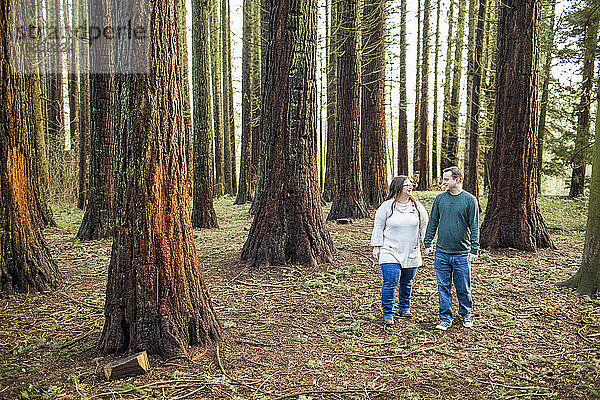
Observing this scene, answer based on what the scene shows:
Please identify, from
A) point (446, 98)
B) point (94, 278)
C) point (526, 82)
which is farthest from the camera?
point (446, 98)

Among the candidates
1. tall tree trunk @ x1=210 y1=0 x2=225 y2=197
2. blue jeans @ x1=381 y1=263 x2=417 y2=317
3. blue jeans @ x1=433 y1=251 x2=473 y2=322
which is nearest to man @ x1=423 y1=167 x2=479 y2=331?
blue jeans @ x1=433 y1=251 x2=473 y2=322

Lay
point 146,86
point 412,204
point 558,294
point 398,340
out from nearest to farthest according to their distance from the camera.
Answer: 1. point 146,86
2. point 398,340
3. point 412,204
4. point 558,294

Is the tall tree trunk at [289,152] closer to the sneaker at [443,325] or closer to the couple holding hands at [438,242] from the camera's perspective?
the couple holding hands at [438,242]

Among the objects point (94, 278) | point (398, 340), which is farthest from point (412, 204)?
point (94, 278)

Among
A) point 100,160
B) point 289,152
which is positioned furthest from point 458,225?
point 100,160

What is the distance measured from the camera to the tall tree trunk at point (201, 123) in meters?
11.4

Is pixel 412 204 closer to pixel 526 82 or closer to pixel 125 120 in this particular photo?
pixel 125 120

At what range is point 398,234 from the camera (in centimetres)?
568

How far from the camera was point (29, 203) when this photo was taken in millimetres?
6602

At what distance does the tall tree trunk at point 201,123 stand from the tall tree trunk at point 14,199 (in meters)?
5.17

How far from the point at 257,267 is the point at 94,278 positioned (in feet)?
8.57

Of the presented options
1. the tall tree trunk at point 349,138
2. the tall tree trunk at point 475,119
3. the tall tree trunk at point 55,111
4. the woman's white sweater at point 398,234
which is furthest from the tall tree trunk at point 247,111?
the woman's white sweater at point 398,234

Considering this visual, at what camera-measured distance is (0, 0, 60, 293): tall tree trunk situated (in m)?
6.23

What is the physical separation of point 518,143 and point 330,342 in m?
6.36
